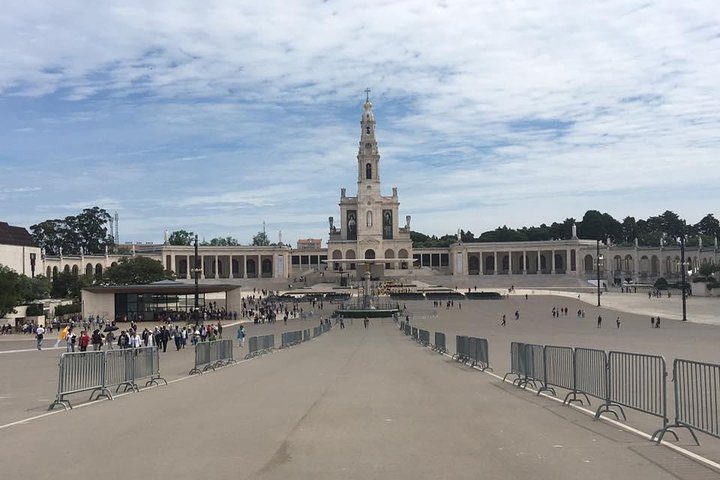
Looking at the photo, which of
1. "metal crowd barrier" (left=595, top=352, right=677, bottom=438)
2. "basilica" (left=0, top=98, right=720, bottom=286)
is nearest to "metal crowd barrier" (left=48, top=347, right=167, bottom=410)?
"metal crowd barrier" (left=595, top=352, right=677, bottom=438)

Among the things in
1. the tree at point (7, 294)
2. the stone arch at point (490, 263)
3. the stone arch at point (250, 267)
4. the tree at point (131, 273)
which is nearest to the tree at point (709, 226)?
the stone arch at point (490, 263)

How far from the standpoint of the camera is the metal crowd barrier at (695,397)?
9125 mm

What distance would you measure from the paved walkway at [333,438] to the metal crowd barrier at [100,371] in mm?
608

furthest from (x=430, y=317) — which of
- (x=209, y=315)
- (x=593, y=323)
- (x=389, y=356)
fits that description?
(x=389, y=356)

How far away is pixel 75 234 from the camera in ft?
492

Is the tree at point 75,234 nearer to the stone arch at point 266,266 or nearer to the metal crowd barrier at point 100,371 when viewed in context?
the stone arch at point 266,266

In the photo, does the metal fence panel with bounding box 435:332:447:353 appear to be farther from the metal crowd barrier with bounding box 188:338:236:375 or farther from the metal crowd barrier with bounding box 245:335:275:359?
Answer: the metal crowd barrier with bounding box 188:338:236:375

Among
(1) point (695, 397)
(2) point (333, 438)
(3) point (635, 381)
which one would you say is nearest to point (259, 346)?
(2) point (333, 438)

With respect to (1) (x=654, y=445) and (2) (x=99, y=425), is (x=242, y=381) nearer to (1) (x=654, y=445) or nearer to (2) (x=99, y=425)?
(2) (x=99, y=425)

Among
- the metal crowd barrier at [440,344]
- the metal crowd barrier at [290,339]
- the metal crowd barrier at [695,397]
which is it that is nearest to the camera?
the metal crowd barrier at [695,397]

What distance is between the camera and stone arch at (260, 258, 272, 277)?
14538 cm

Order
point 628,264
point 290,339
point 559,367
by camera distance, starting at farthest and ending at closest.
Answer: point 628,264
point 290,339
point 559,367

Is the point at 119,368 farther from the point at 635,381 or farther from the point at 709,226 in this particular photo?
the point at 709,226

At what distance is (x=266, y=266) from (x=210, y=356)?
12443 centimetres
